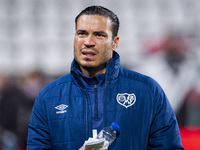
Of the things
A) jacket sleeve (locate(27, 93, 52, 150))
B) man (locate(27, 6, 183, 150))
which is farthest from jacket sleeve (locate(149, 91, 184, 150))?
jacket sleeve (locate(27, 93, 52, 150))

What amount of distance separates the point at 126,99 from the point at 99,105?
17 centimetres

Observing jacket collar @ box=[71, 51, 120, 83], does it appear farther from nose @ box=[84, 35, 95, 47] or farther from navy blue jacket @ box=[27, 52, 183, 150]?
nose @ box=[84, 35, 95, 47]

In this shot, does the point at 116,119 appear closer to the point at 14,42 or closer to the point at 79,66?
the point at 79,66

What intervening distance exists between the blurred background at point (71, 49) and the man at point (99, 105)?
4.50 m

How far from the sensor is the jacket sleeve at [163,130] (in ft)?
6.97

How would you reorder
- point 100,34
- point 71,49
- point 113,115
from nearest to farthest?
point 113,115 < point 100,34 < point 71,49

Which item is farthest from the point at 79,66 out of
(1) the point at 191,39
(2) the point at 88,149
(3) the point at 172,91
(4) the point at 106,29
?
(1) the point at 191,39

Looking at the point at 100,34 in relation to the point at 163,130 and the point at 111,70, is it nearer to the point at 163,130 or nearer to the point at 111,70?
the point at 111,70

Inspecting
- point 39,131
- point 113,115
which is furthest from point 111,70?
point 39,131

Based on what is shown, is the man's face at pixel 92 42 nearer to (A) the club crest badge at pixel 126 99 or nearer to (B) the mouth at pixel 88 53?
(B) the mouth at pixel 88 53

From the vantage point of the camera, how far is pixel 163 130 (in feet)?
7.01

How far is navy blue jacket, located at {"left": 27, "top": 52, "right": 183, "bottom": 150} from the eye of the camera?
2117 mm

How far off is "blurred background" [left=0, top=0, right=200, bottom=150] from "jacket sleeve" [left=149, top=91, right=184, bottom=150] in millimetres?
4764

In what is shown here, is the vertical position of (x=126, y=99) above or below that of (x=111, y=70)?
below
